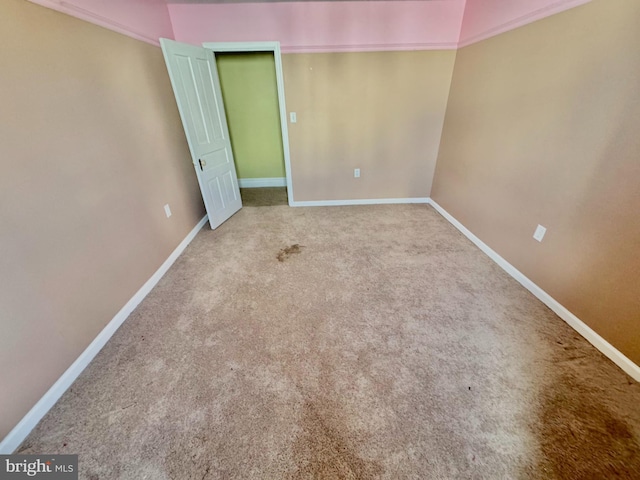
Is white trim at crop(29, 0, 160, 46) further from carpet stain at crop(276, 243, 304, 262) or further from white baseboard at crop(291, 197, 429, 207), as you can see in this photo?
white baseboard at crop(291, 197, 429, 207)

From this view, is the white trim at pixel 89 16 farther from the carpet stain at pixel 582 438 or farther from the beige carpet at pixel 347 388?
the carpet stain at pixel 582 438

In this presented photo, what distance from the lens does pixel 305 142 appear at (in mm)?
3354

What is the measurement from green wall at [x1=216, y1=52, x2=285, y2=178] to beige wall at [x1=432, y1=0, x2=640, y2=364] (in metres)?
2.80

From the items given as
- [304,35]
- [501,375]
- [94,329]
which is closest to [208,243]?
[94,329]

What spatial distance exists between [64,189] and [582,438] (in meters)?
2.94

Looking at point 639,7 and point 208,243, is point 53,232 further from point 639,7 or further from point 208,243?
point 639,7

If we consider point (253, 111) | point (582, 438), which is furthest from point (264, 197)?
point (582, 438)

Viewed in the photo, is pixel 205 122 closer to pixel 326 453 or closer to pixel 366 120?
pixel 366 120

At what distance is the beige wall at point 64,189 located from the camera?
1.22m

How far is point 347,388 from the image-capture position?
1.39m

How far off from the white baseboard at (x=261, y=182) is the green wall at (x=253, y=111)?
58mm

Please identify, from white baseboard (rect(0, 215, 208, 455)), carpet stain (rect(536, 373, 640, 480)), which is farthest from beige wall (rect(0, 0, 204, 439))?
carpet stain (rect(536, 373, 640, 480))

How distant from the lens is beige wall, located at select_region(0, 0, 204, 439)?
122 centimetres

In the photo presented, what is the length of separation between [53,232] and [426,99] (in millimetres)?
3692
